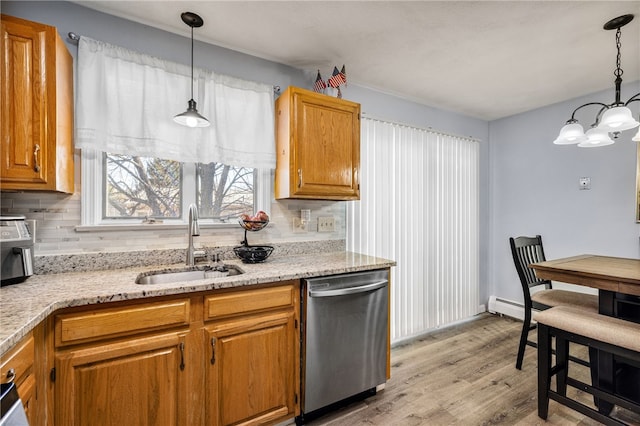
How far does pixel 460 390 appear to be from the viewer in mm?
2186

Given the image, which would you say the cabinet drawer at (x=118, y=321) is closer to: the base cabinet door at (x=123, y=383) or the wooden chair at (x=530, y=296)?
the base cabinet door at (x=123, y=383)

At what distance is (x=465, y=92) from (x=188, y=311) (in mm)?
3098

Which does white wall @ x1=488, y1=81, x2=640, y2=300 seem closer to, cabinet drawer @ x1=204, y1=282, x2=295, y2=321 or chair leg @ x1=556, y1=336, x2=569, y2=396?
chair leg @ x1=556, y1=336, x2=569, y2=396

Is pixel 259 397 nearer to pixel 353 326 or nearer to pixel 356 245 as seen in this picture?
pixel 353 326

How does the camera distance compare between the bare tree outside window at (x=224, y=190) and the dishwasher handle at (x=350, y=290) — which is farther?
the bare tree outside window at (x=224, y=190)

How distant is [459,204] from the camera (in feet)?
11.5

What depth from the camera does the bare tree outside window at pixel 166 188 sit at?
1951 mm

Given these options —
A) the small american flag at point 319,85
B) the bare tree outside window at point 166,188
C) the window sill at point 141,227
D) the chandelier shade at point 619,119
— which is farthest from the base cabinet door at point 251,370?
the chandelier shade at point 619,119

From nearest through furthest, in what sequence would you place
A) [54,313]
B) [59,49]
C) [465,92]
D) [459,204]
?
[54,313]
[59,49]
[465,92]
[459,204]

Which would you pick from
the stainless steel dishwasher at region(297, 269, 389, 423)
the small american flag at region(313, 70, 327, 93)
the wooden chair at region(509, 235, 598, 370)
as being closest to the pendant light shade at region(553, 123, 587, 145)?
the wooden chair at region(509, 235, 598, 370)

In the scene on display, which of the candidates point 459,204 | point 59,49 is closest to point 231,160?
point 59,49

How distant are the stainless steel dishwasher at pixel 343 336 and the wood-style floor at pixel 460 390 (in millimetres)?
179

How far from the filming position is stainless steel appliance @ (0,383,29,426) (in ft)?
2.29

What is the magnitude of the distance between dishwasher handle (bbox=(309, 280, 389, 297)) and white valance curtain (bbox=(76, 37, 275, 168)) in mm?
1051
